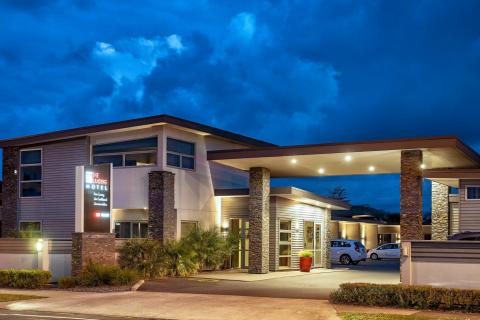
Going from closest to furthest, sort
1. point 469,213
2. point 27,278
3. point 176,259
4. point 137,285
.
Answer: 1. point 137,285
2. point 27,278
3. point 469,213
4. point 176,259

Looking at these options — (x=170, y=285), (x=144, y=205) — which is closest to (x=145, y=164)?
(x=144, y=205)

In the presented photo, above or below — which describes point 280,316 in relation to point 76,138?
below

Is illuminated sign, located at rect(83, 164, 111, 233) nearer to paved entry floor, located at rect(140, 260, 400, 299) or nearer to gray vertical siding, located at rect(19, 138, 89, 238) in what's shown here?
paved entry floor, located at rect(140, 260, 400, 299)

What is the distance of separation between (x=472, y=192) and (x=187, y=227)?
1167 cm

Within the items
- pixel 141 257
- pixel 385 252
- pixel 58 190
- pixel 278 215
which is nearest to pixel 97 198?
pixel 141 257

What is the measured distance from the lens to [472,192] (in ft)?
78.9

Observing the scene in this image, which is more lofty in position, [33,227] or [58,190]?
[58,190]

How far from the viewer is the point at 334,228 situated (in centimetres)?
4838

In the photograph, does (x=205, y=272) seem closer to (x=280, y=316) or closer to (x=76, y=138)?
(x=76, y=138)

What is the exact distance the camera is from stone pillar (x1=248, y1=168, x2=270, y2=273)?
2688 cm

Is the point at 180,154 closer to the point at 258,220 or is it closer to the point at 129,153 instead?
the point at 129,153

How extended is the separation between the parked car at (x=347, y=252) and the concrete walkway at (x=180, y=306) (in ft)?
69.8

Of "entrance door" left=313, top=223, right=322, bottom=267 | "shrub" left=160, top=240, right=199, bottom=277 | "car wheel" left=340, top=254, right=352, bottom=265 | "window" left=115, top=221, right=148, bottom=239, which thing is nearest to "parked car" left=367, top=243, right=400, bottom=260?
"car wheel" left=340, top=254, right=352, bottom=265

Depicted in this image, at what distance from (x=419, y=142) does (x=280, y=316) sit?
29.2ft
